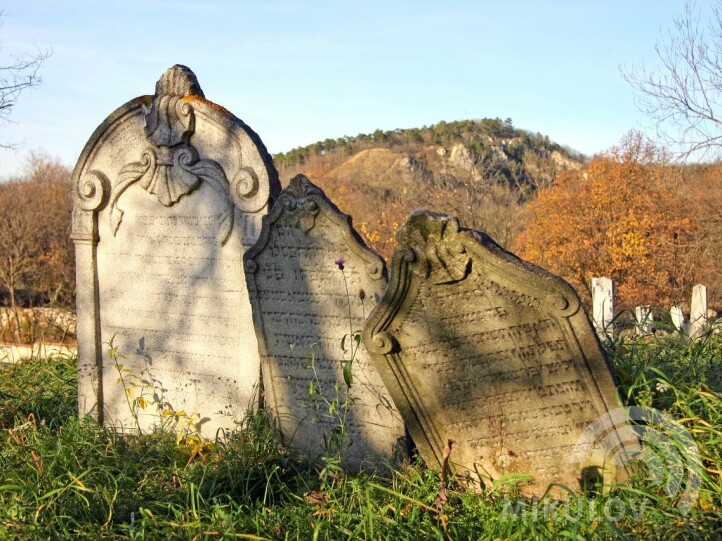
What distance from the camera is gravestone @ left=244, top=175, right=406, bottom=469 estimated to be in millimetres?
4523

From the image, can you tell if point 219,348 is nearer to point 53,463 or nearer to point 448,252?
point 53,463

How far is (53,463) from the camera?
14.1 feet

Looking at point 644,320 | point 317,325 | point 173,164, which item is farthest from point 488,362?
point 173,164

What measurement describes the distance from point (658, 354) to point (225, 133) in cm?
325

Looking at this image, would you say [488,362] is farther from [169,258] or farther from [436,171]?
[436,171]

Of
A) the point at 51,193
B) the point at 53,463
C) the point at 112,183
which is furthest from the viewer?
the point at 51,193

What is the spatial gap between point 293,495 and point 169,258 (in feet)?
7.37

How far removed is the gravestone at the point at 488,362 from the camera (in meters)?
3.74

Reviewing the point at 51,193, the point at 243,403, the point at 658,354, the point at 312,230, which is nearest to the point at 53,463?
the point at 243,403

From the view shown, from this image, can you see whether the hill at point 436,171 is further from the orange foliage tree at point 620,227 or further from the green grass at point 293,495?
the green grass at point 293,495

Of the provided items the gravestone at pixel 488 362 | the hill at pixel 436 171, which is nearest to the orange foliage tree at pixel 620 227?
the hill at pixel 436 171

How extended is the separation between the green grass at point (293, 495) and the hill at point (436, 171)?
1432 cm

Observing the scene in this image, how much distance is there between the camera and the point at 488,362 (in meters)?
3.95

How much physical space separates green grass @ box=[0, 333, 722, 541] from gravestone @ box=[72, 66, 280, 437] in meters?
0.46
